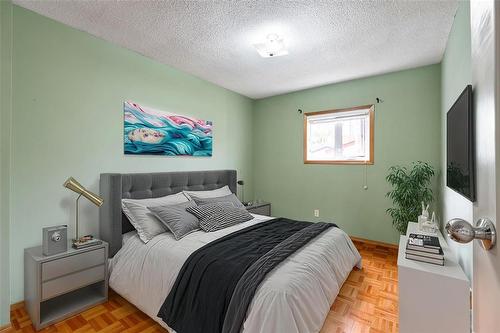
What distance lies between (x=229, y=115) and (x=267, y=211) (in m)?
1.84

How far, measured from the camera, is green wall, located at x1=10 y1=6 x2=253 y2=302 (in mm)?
2023

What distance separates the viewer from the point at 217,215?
261 cm

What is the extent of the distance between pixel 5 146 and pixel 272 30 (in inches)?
96.4

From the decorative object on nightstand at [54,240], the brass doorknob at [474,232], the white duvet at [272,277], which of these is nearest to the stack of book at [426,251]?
the white duvet at [272,277]

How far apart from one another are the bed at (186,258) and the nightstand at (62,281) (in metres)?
0.16

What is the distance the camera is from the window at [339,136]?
3.65 metres

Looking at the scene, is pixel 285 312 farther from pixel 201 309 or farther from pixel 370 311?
pixel 370 311

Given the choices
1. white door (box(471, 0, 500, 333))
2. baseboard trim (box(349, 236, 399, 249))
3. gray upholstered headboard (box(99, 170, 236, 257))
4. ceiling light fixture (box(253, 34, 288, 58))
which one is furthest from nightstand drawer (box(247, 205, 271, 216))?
white door (box(471, 0, 500, 333))

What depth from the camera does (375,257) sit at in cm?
313

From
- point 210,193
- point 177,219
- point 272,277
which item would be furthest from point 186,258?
point 210,193

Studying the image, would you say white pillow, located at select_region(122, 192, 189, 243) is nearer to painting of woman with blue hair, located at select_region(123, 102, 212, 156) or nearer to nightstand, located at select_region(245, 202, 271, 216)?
painting of woman with blue hair, located at select_region(123, 102, 212, 156)

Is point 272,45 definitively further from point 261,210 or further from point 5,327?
point 5,327

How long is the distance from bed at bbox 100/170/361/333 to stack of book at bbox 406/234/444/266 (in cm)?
61

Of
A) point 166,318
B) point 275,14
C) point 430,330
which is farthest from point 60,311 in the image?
point 275,14
